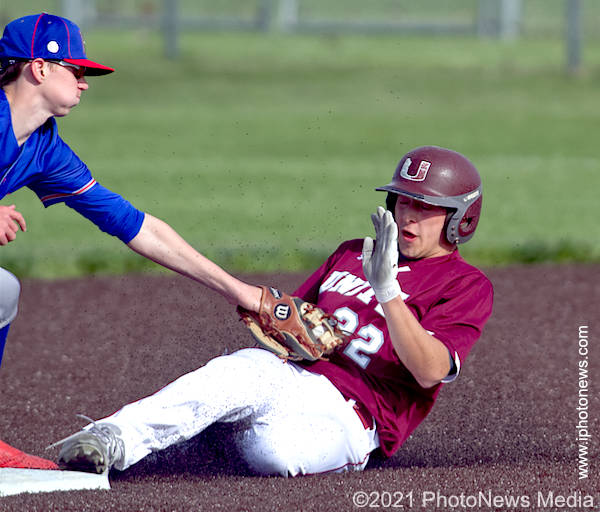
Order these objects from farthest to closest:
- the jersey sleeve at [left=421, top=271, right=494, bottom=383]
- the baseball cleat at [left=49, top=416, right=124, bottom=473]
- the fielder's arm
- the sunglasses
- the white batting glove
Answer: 1. the fielder's arm
2. the sunglasses
3. the jersey sleeve at [left=421, top=271, right=494, bottom=383]
4. the white batting glove
5. the baseball cleat at [left=49, top=416, right=124, bottom=473]

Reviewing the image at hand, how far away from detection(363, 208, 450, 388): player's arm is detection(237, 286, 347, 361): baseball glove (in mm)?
374

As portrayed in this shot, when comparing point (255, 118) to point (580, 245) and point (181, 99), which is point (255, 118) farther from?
point (580, 245)

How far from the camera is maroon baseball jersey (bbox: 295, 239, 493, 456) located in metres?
3.90

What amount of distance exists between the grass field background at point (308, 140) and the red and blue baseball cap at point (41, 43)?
4.70 m

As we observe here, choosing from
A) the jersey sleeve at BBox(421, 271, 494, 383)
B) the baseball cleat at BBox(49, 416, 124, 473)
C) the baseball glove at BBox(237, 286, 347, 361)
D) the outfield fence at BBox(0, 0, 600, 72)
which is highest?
the jersey sleeve at BBox(421, 271, 494, 383)

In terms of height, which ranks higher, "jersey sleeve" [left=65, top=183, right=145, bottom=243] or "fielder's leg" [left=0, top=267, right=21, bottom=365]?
"jersey sleeve" [left=65, top=183, right=145, bottom=243]

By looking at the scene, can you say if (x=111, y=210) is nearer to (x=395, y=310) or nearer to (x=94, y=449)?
(x=94, y=449)

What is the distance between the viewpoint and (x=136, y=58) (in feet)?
86.1

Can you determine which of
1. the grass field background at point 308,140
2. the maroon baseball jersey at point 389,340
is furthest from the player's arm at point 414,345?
the grass field background at point 308,140

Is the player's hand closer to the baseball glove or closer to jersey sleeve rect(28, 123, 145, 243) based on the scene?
jersey sleeve rect(28, 123, 145, 243)

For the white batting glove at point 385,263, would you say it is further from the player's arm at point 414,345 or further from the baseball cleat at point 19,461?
the baseball cleat at point 19,461

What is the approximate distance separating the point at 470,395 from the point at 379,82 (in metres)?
20.0

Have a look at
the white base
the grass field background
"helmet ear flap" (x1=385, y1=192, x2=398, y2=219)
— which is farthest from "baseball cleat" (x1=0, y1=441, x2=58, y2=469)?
the grass field background

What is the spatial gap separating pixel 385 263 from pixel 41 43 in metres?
1.51
